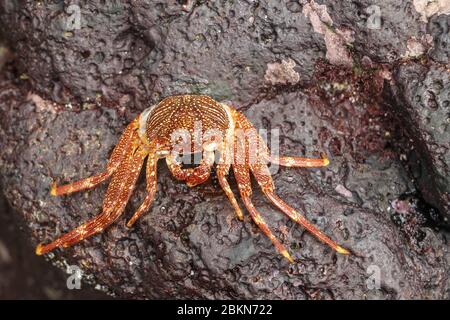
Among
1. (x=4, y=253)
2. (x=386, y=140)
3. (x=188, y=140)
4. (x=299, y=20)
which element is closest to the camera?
(x=188, y=140)

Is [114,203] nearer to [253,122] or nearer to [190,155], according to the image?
[190,155]

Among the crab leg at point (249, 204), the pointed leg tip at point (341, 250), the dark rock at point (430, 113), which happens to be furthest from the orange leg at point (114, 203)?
the dark rock at point (430, 113)

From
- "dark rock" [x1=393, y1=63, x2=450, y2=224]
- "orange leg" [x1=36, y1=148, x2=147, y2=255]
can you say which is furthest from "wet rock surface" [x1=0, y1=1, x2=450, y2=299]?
"orange leg" [x1=36, y1=148, x2=147, y2=255]

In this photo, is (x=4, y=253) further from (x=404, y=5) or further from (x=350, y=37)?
(x=404, y=5)

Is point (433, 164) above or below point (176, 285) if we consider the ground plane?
above

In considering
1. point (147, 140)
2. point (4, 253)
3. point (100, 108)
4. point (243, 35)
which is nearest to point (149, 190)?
point (147, 140)

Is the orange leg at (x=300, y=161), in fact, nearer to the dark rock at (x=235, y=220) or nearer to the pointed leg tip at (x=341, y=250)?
the dark rock at (x=235, y=220)

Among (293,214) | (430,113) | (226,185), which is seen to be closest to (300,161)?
(293,214)
